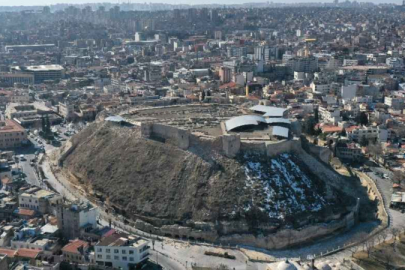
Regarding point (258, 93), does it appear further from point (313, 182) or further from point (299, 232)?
point (299, 232)

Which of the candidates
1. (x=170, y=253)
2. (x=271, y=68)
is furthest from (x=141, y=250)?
(x=271, y=68)

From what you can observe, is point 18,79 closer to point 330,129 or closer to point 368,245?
point 330,129

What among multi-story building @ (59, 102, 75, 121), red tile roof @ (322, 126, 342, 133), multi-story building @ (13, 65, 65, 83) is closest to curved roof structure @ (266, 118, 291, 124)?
red tile roof @ (322, 126, 342, 133)

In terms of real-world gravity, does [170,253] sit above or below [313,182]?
below

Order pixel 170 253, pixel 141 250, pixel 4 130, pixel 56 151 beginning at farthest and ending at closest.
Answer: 1. pixel 4 130
2. pixel 56 151
3. pixel 170 253
4. pixel 141 250

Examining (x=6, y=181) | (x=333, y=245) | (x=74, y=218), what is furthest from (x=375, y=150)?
(x=6, y=181)

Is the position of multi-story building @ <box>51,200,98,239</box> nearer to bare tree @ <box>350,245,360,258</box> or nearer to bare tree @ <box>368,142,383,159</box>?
bare tree @ <box>350,245,360,258</box>

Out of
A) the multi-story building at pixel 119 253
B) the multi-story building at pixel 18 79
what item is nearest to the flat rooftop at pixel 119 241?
the multi-story building at pixel 119 253
